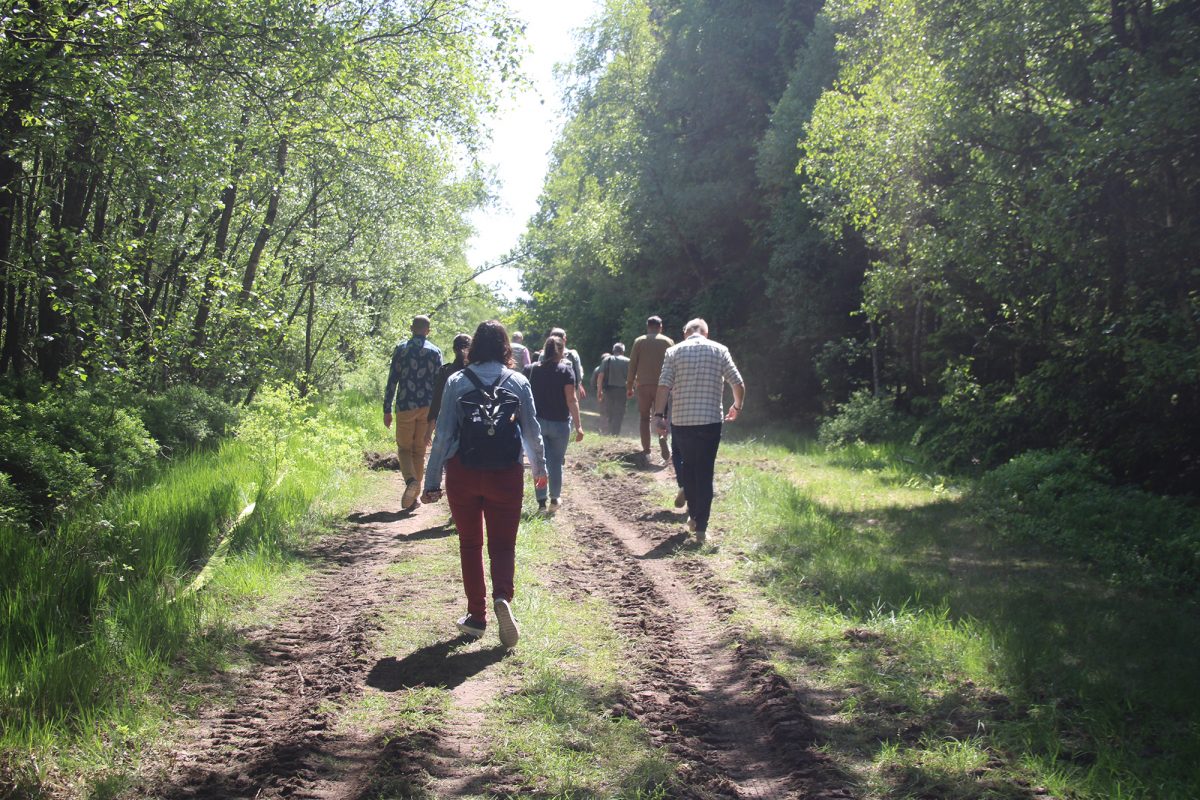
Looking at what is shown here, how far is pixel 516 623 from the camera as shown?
20.3 ft

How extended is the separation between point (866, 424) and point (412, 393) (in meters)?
9.96

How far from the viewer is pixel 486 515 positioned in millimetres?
6070

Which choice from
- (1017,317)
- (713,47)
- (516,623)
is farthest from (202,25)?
(713,47)

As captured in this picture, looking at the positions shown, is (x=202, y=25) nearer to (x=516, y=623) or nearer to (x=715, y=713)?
(x=516, y=623)

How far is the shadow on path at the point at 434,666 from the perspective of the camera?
17.4 ft

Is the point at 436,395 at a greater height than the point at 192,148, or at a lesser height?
lesser

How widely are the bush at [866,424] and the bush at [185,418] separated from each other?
10.6 meters

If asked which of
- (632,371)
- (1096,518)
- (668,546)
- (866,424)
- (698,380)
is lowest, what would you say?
(668,546)

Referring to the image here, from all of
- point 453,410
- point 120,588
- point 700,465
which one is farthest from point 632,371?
point 120,588

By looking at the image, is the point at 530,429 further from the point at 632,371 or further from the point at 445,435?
the point at 632,371

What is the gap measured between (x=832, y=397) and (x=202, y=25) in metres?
16.0

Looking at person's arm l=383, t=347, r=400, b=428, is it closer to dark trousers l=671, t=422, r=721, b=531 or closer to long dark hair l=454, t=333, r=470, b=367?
long dark hair l=454, t=333, r=470, b=367

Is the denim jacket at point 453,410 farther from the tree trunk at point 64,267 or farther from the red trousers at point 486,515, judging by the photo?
the tree trunk at point 64,267

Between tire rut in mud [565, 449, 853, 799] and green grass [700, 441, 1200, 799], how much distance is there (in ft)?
0.72
